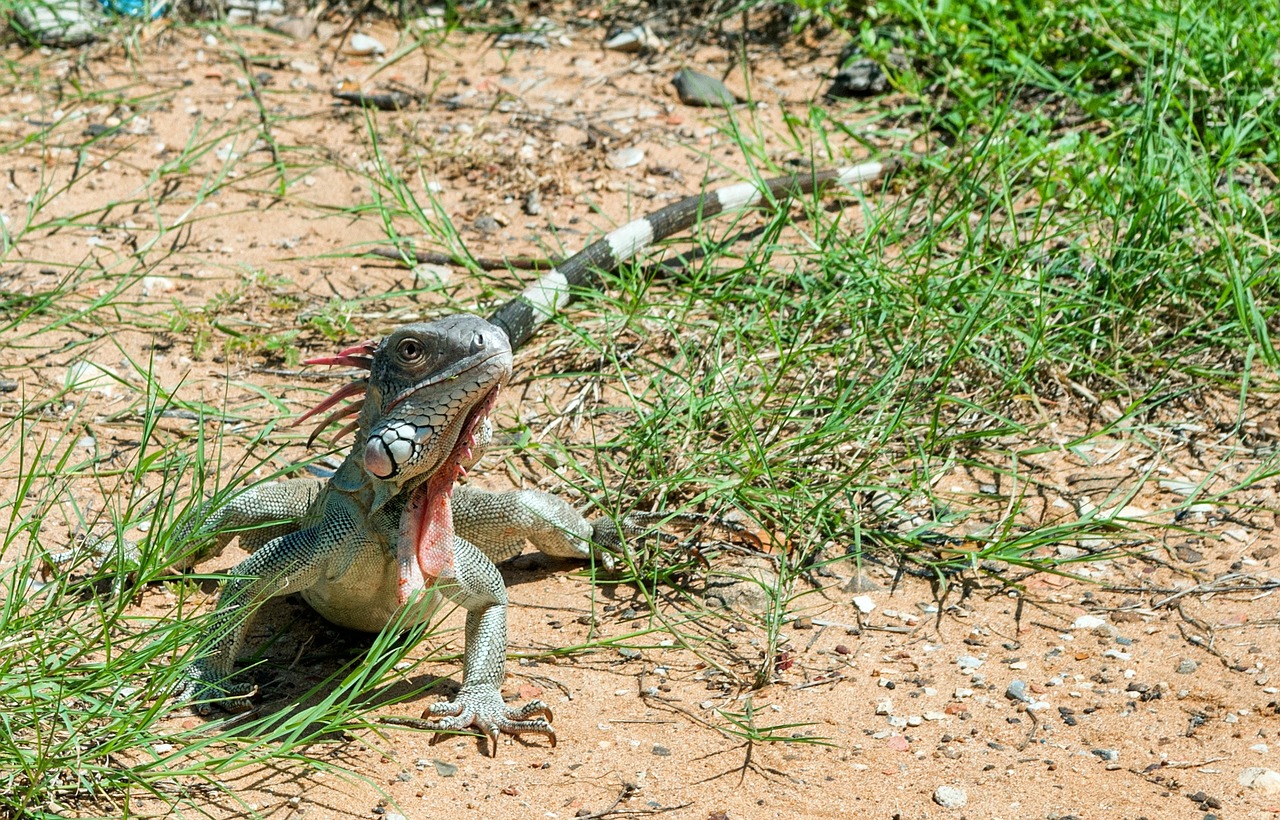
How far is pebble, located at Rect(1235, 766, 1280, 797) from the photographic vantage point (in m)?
3.30

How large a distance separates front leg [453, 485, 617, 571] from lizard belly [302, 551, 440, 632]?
0.41 meters

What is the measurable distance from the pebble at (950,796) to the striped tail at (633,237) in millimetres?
2494

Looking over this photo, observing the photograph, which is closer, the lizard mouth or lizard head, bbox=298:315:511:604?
lizard head, bbox=298:315:511:604

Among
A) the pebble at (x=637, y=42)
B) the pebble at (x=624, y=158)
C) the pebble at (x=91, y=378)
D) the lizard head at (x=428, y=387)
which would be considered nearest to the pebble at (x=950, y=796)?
the lizard head at (x=428, y=387)

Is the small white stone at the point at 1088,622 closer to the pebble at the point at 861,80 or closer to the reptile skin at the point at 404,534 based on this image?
the reptile skin at the point at 404,534

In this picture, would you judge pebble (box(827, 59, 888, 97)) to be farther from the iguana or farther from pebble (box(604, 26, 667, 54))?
the iguana

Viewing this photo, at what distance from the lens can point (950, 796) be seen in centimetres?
332

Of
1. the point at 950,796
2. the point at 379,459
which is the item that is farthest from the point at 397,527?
the point at 950,796

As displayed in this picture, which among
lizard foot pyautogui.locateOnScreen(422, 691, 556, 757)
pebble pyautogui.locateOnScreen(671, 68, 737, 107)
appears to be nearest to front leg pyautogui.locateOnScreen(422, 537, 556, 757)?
lizard foot pyautogui.locateOnScreen(422, 691, 556, 757)

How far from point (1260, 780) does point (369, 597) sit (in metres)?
2.24

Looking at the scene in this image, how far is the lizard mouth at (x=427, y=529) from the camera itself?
352 cm

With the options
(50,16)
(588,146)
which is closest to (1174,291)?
(588,146)

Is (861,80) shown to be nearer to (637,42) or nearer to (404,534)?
(637,42)

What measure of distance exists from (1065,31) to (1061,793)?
13.8ft
